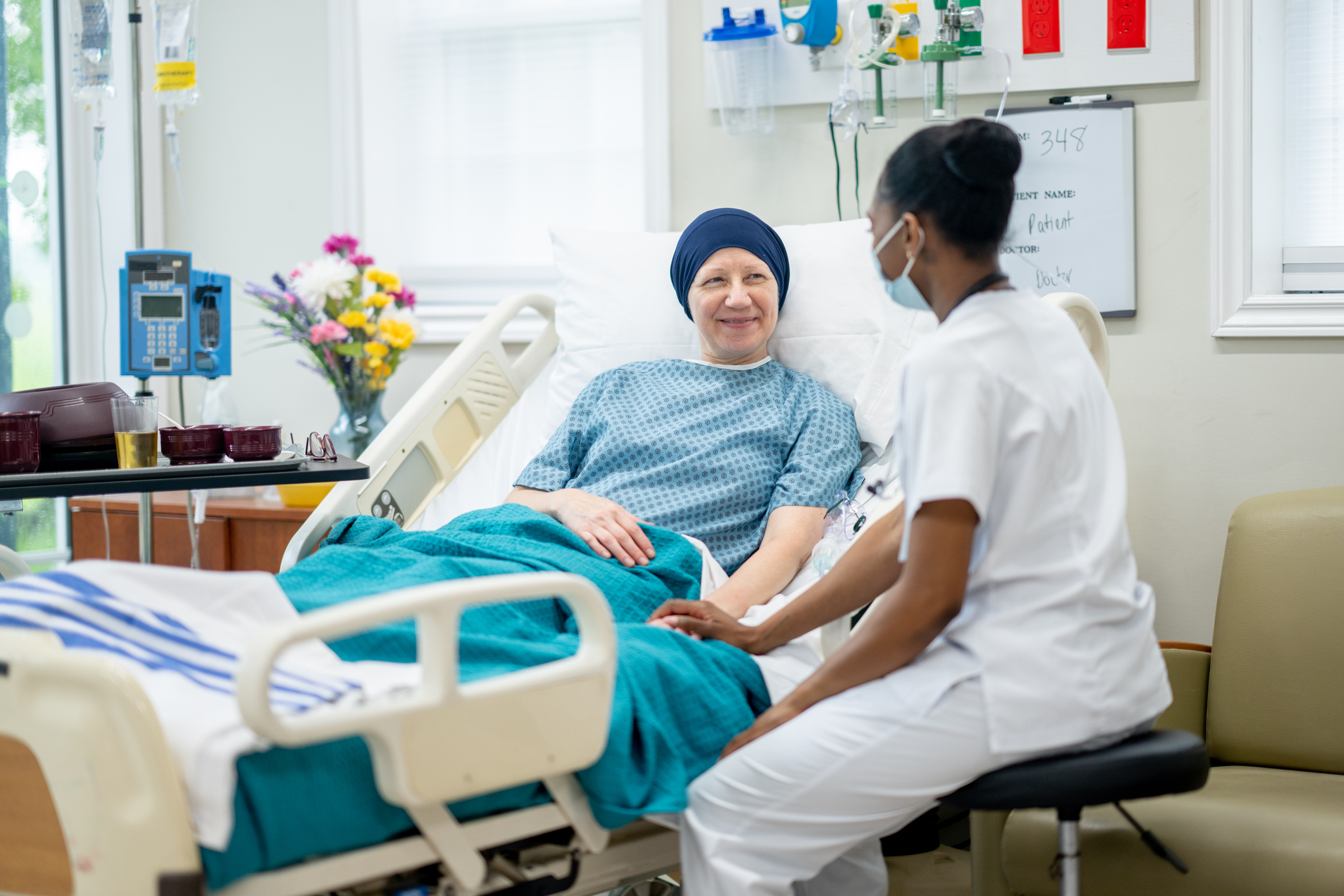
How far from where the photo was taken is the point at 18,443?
1686mm

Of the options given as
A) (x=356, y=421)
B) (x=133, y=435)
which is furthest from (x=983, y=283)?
(x=356, y=421)

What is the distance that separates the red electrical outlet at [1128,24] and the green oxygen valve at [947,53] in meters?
0.28

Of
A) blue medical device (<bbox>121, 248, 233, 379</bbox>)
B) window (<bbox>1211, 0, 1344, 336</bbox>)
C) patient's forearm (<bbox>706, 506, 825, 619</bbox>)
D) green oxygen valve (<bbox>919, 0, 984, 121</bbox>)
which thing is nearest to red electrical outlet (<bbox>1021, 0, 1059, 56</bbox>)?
green oxygen valve (<bbox>919, 0, 984, 121</bbox>)

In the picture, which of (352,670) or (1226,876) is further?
(1226,876)

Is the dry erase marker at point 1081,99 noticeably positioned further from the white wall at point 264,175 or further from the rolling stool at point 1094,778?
the white wall at point 264,175

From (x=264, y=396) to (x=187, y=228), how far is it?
595 millimetres

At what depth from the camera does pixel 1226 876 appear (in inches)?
62.3

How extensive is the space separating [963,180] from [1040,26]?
148 cm

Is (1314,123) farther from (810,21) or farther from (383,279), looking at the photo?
(383,279)

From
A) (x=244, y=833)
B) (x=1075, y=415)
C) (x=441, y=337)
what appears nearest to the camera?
(x=244, y=833)

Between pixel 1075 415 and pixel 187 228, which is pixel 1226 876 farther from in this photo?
pixel 187 228

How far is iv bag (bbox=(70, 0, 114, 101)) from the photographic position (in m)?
2.57

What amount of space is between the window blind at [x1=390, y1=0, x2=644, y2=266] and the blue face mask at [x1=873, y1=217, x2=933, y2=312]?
1843 mm

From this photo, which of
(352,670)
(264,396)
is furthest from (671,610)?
(264,396)
